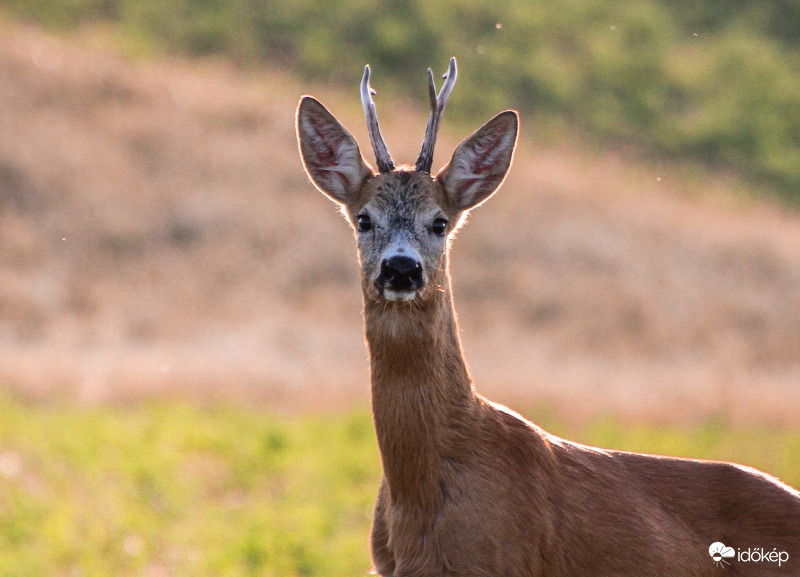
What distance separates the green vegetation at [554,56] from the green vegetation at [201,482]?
1860 centimetres

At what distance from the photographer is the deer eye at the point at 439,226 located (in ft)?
19.0

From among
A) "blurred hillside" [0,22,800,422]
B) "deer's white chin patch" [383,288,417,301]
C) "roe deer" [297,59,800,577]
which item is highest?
"blurred hillside" [0,22,800,422]

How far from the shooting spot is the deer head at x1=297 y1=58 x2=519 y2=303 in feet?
17.6

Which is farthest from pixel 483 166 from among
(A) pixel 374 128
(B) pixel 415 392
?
(B) pixel 415 392

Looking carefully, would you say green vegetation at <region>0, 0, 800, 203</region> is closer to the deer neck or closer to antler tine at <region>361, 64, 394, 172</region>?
antler tine at <region>361, 64, 394, 172</region>

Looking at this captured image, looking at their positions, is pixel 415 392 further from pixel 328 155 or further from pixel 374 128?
pixel 328 155

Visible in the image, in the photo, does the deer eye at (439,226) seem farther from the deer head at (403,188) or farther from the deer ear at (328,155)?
the deer ear at (328,155)

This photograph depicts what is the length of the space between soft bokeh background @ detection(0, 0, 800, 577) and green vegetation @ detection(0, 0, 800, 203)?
102mm

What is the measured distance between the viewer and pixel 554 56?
121 feet

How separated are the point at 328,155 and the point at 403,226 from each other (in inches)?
29.6

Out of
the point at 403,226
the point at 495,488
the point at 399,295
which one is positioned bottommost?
the point at 495,488

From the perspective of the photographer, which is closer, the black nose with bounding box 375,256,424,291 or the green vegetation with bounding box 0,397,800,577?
the black nose with bounding box 375,256,424,291

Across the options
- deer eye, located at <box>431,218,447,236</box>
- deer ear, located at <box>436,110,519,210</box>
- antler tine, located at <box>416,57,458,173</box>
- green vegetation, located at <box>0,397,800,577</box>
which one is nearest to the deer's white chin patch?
deer eye, located at <box>431,218,447,236</box>

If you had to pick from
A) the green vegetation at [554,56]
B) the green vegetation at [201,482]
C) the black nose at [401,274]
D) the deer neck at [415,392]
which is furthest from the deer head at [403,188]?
the green vegetation at [554,56]
